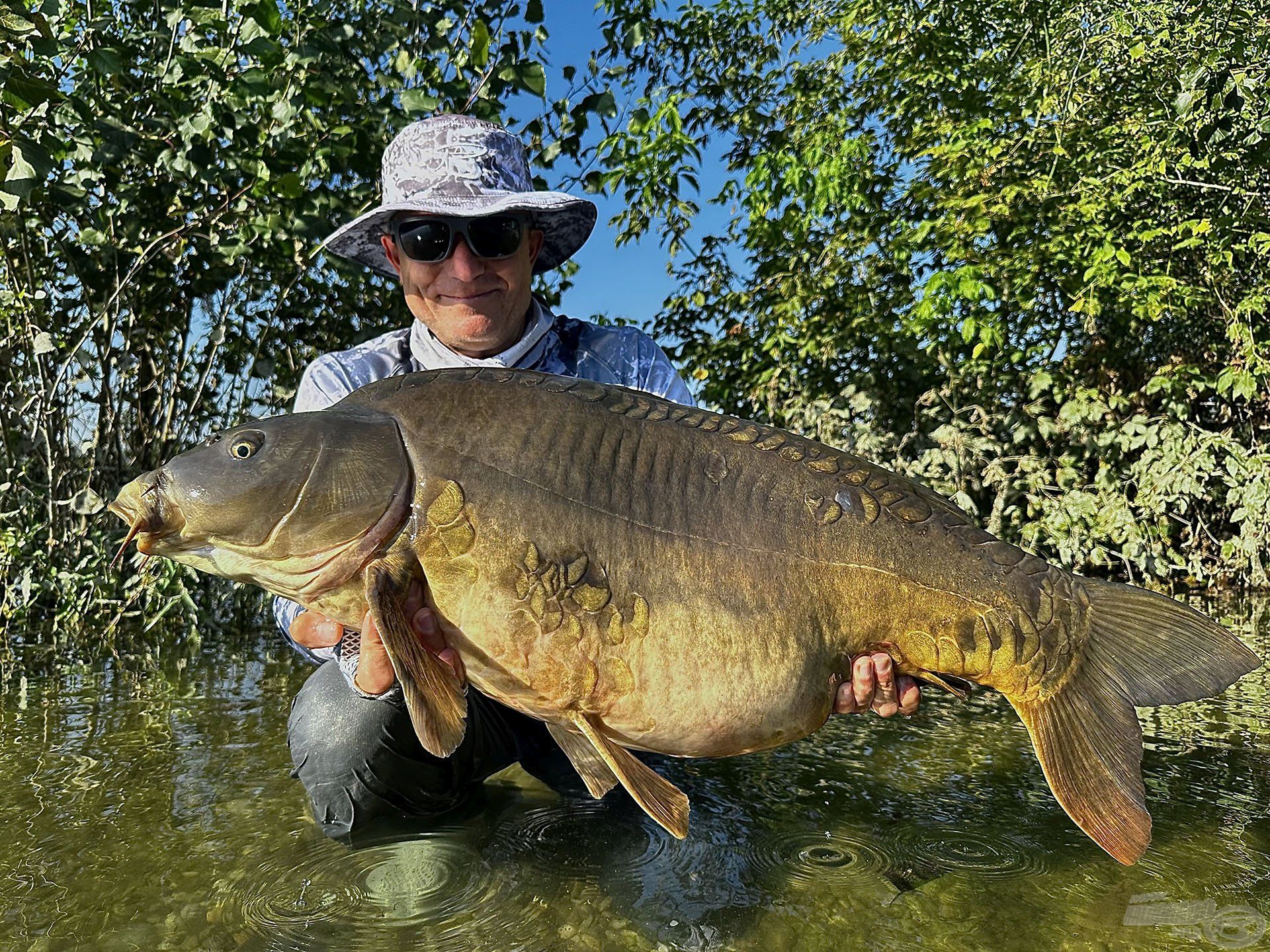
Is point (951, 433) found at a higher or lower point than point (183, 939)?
higher

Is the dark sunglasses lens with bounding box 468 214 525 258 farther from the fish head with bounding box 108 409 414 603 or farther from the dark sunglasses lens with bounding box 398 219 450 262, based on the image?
the fish head with bounding box 108 409 414 603

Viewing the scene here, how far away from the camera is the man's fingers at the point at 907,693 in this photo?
198 centimetres

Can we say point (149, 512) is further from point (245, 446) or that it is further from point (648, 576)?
point (648, 576)

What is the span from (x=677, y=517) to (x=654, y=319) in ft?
22.5

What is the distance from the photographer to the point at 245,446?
5.77ft

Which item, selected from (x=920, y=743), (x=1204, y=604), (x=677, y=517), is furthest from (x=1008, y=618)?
(x=1204, y=604)

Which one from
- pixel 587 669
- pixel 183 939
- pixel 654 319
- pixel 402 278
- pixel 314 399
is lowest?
pixel 183 939

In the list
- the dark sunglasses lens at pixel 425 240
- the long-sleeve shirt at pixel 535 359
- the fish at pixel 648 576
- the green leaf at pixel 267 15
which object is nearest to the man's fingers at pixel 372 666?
the fish at pixel 648 576

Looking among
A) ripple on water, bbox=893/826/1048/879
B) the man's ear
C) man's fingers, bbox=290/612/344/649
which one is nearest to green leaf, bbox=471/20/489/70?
the man's ear

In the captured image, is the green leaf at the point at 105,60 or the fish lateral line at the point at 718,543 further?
the green leaf at the point at 105,60

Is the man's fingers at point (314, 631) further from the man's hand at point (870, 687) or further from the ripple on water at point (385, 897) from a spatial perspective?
the man's hand at point (870, 687)

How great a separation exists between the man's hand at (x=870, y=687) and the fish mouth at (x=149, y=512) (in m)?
1.28

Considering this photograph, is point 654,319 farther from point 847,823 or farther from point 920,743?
point 847,823

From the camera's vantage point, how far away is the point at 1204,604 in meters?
6.39
